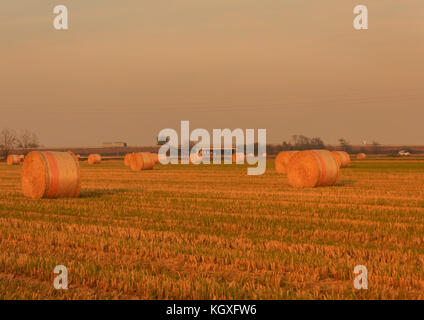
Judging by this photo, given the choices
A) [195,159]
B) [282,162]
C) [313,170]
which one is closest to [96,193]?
[313,170]

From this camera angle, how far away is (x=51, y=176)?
17.1m

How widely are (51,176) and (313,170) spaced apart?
35.0ft

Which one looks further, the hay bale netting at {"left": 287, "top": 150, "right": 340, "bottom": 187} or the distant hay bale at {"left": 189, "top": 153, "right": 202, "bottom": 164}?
the distant hay bale at {"left": 189, "top": 153, "right": 202, "bottom": 164}

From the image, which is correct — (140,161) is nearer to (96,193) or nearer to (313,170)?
(96,193)

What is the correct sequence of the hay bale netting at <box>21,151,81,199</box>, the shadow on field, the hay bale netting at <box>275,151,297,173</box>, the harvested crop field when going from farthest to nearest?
1. the hay bale netting at <box>275,151,297,173</box>
2. the shadow on field
3. the hay bale netting at <box>21,151,81,199</box>
4. the harvested crop field

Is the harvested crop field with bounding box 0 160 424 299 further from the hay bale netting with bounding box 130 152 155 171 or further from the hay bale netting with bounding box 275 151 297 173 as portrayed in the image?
the hay bale netting with bounding box 130 152 155 171

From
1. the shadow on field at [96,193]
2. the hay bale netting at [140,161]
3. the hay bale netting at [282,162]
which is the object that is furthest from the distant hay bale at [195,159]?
the shadow on field at [96,193]

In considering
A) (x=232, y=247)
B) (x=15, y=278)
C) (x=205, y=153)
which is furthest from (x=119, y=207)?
(x=205, y=153)

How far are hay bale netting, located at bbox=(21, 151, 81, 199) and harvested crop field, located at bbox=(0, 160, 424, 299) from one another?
1.05 m

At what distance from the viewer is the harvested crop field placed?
6.56m

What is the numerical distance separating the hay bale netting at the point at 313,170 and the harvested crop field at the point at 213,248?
5.51 metres

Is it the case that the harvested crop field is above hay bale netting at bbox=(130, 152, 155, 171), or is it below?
below

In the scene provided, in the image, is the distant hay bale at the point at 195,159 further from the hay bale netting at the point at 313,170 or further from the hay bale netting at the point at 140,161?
the hay bale netting at the point at 313,170

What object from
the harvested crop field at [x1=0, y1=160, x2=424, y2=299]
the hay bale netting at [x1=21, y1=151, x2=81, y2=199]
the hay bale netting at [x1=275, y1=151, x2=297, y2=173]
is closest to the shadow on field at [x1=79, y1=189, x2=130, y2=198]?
the hay bale netting at [x1=21, y1=151, x2=81, y2=199]
